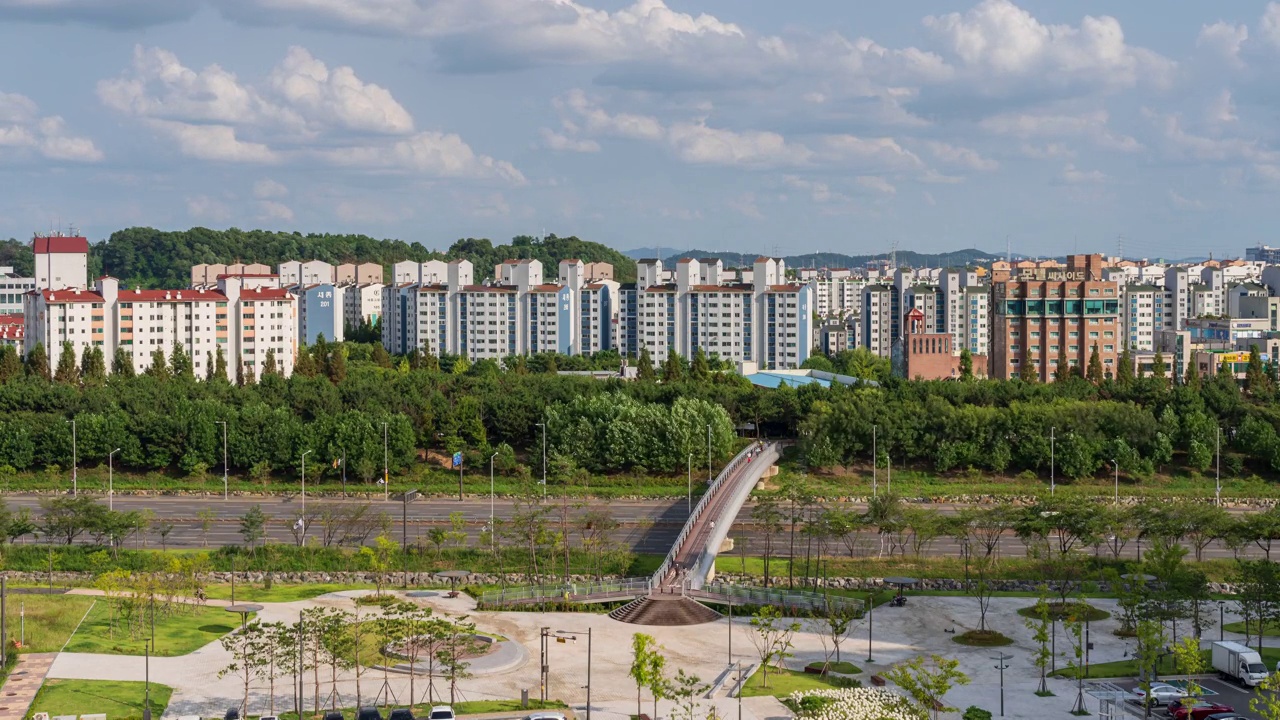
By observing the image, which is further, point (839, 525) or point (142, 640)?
point (839, 525)

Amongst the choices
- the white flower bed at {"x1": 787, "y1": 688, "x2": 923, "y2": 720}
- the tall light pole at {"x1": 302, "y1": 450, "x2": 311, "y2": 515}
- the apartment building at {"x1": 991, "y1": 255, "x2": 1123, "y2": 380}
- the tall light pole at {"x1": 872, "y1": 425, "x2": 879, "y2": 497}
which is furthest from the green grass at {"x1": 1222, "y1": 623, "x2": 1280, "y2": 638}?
the apartment building at {"x1": 991, "y1": 255, "x2": 1123, "y2": 380}

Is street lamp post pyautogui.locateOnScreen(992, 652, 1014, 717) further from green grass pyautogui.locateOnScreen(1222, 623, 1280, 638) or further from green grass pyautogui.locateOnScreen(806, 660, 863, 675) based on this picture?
green grass pyautogui.locateOnScreen(1222, 623, 1280, 638)

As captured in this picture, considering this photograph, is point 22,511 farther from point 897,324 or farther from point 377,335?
point 897,324

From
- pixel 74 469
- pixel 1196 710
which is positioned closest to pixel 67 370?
pixel 74 469

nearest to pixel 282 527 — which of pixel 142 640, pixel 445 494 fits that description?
pixel 445 494

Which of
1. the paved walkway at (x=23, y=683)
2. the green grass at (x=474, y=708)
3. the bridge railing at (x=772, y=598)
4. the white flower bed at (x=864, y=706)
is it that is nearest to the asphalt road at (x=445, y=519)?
the bridge railing at (x=772, y=598)

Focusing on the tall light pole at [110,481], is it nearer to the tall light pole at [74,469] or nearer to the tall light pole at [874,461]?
the tall light pole at [74,469]

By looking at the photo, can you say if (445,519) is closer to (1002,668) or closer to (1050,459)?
(1050,459)
